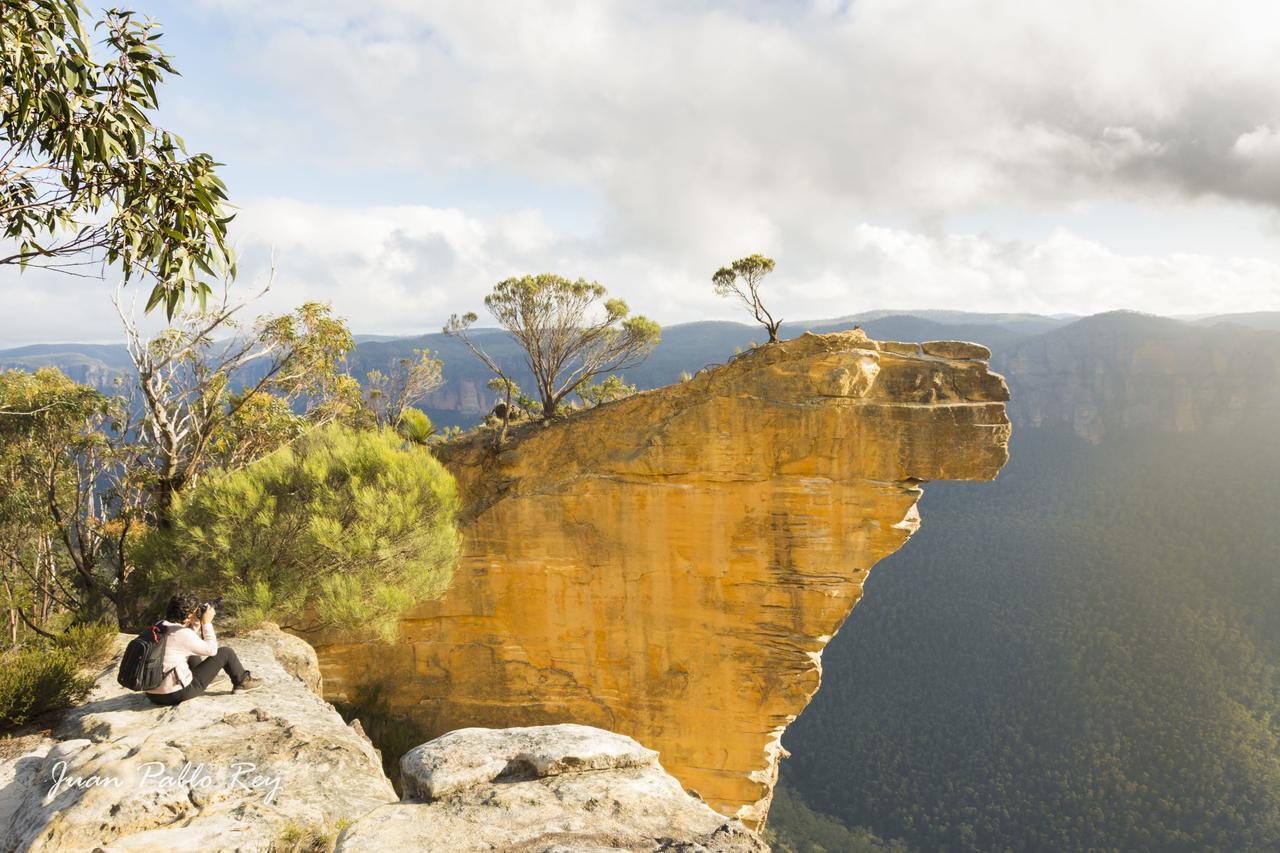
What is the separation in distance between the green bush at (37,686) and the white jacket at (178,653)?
1.20 m

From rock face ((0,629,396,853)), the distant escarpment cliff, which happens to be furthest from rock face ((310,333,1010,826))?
the distant escarpment cliff

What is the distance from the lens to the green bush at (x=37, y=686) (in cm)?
716

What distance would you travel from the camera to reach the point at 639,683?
15.5m

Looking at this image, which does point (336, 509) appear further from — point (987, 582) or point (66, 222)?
point (987, 582)

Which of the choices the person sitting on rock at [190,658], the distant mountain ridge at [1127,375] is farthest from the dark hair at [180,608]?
the distant mountain ridge at [1127,375]

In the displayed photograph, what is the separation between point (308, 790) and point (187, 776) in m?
1.03

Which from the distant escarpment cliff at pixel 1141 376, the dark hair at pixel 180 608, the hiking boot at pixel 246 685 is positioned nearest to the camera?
the dark hair at pixel 180 608

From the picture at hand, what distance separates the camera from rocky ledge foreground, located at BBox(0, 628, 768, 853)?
16.7 feet

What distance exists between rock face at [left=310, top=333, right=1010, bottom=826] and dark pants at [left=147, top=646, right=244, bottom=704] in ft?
20.2

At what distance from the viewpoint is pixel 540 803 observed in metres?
5.67

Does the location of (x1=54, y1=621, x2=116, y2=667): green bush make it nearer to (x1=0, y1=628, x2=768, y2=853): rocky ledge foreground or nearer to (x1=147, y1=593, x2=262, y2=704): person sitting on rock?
(x1=0, y1=628, x2=768, y2=853): rocky ledge foreground

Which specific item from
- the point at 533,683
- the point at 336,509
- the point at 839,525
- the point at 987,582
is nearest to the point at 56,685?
the point at 336,509

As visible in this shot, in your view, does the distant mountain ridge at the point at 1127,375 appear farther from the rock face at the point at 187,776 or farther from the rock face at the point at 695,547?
the rock face at the point at 187,776

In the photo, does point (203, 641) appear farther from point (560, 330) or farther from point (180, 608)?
point (560, 330)
